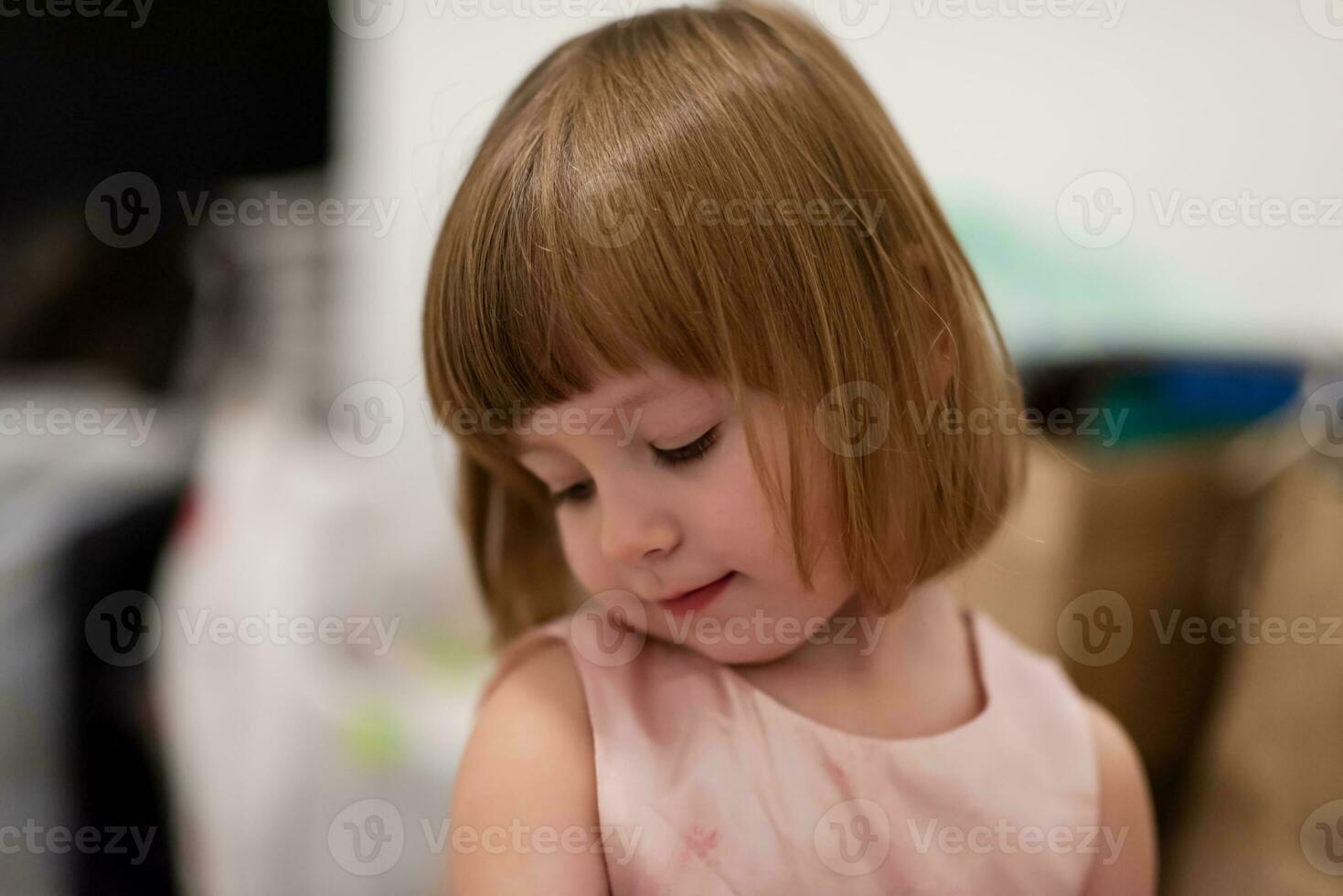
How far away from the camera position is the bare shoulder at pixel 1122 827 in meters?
0.67

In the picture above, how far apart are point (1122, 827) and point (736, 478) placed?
394 mm

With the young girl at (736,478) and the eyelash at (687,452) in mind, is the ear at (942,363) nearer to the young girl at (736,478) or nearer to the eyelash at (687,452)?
the young girl at (736,478)

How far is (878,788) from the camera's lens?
611 mm

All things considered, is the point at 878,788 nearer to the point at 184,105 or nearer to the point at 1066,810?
the point at 1066,810

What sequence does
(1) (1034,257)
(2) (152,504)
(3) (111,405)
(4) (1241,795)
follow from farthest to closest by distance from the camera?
(3) (111,405)
(1) (1034,257)
(2) (152,504)
(4) (1241,795)

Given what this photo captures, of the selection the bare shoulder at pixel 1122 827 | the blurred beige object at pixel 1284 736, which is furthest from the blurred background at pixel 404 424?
the bare shoulder at pixel 1122 827

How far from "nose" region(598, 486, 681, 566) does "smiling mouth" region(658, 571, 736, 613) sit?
0.16ft

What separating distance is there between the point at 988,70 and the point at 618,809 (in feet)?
4.08

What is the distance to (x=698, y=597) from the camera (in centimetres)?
59

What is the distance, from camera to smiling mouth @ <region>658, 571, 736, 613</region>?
0.58 meters

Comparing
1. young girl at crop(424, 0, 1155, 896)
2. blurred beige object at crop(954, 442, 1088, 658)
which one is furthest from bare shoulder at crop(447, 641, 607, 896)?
blurred beige object at crop(954, 442, 1088, 658)

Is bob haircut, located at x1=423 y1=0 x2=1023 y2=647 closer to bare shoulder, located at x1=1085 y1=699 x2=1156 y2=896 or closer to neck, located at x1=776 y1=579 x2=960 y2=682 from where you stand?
neck, located at x1=776 y1=579 x2=960 y2=682

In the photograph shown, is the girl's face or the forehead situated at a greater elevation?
the forehead

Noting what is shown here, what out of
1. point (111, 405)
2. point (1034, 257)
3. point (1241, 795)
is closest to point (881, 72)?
point (1034, 257)
